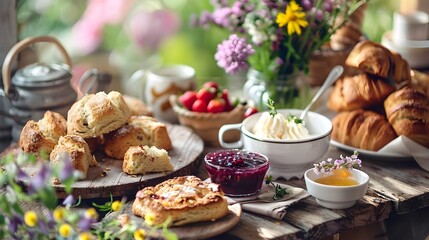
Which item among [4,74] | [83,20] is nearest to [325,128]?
[4,74]

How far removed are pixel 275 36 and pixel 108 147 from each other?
77 centimetres

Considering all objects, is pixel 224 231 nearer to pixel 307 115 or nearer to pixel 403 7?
pixel 307 115

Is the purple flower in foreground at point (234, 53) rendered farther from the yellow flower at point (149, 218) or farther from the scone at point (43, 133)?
the yellow flower at point (149, 218)

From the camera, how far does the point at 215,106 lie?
2.77m

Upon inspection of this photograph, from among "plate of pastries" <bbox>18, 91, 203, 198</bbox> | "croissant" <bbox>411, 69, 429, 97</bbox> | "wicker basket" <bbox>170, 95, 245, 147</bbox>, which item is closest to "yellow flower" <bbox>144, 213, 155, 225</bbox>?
"plate of pastries" <bbox>18, 91, 203, 198</bbox>

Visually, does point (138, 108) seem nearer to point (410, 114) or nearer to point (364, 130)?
point (364, 130)

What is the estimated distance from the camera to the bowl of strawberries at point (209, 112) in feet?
9.07

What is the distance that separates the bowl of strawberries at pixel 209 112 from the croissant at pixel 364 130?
1.27 feet

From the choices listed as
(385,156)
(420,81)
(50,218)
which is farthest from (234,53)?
(50,218)

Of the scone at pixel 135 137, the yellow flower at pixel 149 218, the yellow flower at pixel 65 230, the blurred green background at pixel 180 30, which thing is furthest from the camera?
the blurred green background at pixel 180 30

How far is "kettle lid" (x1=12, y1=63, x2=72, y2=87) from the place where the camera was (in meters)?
2.69

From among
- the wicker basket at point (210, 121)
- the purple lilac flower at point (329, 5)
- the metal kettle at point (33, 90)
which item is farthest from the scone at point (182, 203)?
the purple lilac flower at point (329, 5)

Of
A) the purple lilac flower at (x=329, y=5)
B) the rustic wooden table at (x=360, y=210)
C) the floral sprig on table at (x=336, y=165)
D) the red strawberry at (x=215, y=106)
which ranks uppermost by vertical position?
the purple lilac flower at (x=329, y=5)

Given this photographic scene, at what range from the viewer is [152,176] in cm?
234
